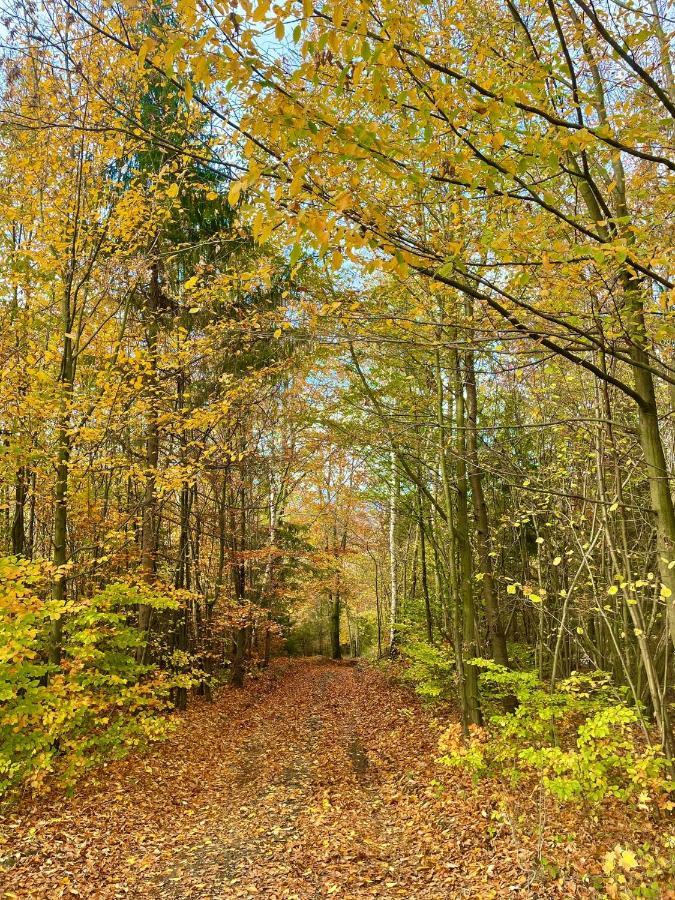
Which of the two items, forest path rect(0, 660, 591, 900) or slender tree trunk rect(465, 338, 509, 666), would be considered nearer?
forest path rect(0, 660, 591, 900)

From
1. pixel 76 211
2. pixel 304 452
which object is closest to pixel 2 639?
pixel 76 211

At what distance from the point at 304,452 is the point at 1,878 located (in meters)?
11.4

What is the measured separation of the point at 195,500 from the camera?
485 inches

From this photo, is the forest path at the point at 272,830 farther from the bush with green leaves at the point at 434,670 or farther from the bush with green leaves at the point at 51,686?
the bush with green leaves at the point at 434,670

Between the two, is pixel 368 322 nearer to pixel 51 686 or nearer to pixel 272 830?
pixel 51 686

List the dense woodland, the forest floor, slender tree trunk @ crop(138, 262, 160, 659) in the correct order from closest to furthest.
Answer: the dense woodland
the forest floor
slender tree trunk @ crop(138, 262, 160, 659)

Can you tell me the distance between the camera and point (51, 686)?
5953mm

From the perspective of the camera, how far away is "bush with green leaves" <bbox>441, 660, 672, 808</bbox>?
4.29 metres

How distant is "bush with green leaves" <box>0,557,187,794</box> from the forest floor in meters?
0.54

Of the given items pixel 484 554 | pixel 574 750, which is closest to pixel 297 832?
pixel 574 750

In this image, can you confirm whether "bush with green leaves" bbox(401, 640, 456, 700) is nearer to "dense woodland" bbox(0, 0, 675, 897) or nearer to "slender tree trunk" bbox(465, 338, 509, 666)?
"dense woodland" bbox(0, 0, 675, 897)

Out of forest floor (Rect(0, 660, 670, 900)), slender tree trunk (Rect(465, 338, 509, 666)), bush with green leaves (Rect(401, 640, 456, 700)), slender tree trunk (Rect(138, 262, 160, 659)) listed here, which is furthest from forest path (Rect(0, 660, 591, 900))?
slender tree trunk (Rect(138, 262, 160, 659))

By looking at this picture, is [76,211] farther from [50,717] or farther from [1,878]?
[1,878]

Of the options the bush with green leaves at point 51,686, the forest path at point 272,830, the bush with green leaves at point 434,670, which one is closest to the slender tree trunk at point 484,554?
the bush with green leaves at point 434,670
